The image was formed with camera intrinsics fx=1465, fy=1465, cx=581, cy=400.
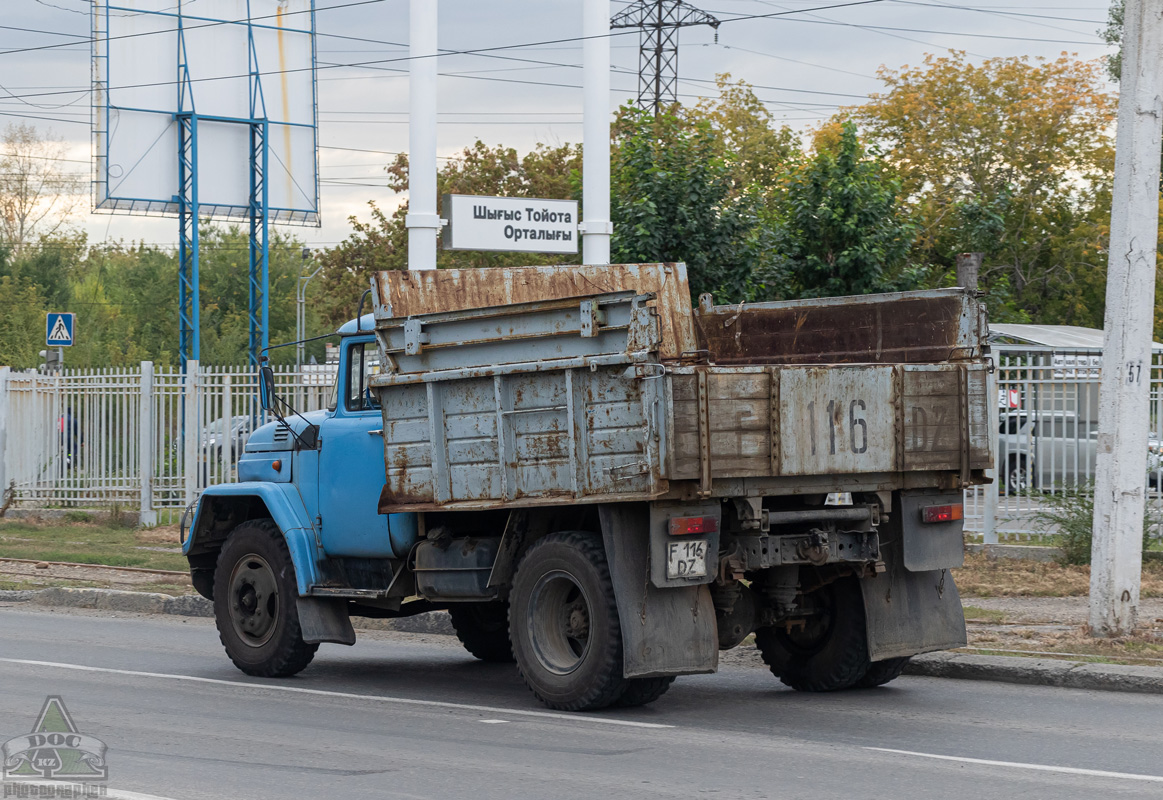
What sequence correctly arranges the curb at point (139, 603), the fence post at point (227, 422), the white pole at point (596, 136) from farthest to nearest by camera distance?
the fence post at point (227, 422) < the white pole at point (596, 136) < the curb at point (139, 603)

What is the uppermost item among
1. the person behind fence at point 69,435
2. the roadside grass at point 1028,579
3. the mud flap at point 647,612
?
the person behind fence at point 69,435

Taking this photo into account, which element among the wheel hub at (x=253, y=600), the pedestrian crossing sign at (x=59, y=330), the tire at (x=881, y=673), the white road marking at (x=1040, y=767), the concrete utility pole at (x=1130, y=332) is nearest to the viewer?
the white road marking at (x=1040, y=767)

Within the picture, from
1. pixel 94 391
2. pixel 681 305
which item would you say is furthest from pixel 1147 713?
pixel 94 391

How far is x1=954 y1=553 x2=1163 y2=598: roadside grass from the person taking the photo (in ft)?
43.9

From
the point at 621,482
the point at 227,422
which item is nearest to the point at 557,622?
the point at 621,482

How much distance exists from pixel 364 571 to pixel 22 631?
4480 millimetres

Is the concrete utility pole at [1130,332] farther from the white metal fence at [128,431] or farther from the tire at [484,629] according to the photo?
the white metal fence at [128,431]

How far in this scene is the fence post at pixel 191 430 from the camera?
21000 mm

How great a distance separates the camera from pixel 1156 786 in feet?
21.0

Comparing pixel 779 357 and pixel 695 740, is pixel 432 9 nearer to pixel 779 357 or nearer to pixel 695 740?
pixel 779 357

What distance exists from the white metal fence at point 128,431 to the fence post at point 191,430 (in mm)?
14

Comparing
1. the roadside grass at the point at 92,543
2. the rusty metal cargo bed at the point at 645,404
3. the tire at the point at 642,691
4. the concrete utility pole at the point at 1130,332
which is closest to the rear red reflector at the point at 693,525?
the rusty metal cargo bed at the point at 645,404

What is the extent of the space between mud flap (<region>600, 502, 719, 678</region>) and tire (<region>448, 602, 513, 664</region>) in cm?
250

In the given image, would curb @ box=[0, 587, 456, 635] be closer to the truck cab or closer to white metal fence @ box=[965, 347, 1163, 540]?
the truck cab
